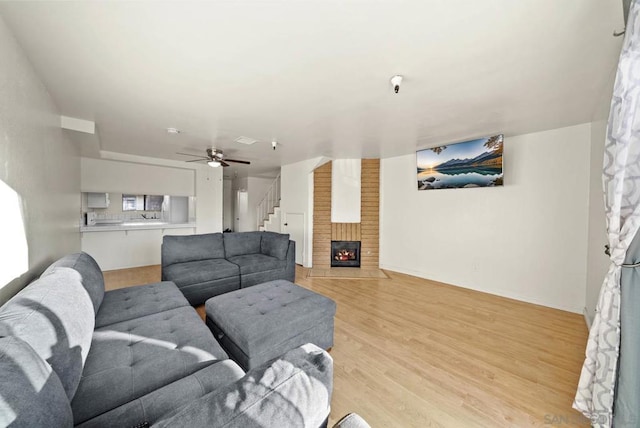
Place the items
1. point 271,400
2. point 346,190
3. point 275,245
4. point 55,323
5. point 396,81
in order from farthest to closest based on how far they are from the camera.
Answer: point 346,190 < point 275,245 < point 396,81 < point 55,323 < point 271,400

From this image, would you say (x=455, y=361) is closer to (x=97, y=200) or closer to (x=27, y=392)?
(x=27, y=392)

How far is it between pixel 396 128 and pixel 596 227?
92.4 inches

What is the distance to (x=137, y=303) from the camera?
1.92m

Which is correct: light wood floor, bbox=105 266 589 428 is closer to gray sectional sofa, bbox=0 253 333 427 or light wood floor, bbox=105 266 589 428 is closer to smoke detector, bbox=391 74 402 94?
gray sectional sofa, bbox=0 253 333 427

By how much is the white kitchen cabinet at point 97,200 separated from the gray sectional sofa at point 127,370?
387 cm

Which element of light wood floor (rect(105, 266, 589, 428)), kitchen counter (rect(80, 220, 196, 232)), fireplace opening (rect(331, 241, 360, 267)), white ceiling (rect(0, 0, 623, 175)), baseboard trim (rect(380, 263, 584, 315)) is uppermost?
white ceiling (rect(0, 0, 623, 175))

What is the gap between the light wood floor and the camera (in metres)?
1.49

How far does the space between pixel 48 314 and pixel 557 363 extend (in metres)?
3.45

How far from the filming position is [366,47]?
5.09 ft

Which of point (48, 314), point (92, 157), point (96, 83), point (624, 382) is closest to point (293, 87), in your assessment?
point (96, 83)

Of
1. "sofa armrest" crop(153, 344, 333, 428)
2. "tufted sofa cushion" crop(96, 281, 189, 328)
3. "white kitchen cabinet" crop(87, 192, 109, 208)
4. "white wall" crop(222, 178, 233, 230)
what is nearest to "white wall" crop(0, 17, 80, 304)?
"tufted sofa cushion" crop(96, 281, 189, 328)

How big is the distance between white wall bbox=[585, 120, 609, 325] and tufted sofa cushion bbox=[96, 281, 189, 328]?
3770mm

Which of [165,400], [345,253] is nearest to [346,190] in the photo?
[345,253]

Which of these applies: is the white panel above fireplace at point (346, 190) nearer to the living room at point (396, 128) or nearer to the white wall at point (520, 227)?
the living room at point (396, 128)
